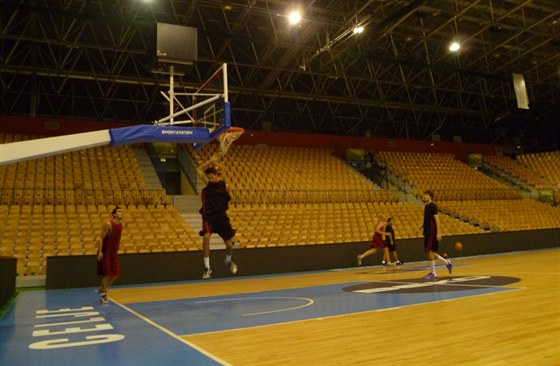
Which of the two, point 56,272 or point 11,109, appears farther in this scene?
point 11,109

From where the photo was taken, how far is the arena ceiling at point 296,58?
58.2ft

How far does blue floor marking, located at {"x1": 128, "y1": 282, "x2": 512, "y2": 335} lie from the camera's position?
5.97m

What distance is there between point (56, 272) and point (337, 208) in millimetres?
11192

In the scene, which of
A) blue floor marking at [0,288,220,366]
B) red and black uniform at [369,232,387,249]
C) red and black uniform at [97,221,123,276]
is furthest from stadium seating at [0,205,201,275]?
red and black uniform at [369,232,387,249]

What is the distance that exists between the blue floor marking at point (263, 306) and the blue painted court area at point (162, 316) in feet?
0.05

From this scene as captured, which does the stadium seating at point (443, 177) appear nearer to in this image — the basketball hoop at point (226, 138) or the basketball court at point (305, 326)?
the basketball court at point (305, 326)

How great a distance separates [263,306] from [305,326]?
2019mm

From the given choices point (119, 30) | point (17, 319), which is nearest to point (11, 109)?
point (119, 30)

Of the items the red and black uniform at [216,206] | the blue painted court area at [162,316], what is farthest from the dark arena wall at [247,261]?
the red and black uniform at [216,206]

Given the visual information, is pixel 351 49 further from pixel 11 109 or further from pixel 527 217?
pixel 11 109

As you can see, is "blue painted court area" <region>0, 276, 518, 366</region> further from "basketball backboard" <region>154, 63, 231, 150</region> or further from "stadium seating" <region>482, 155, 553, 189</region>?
"stadium seating" <region>482, 155, 553, 189</region>

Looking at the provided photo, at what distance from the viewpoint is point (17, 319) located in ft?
22.4

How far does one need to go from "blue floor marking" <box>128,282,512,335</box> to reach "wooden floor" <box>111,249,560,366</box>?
1.18ft

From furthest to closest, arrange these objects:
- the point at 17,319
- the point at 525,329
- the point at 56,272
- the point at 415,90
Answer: the point at 415,90
the point at 56,272
the point at 17,319
the point at 525,329
